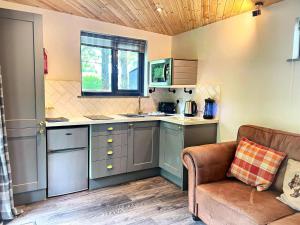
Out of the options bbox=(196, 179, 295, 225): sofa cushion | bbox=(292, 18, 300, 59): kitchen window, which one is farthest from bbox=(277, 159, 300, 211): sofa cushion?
bbox=(292, 18, 300, 59): kitchen window

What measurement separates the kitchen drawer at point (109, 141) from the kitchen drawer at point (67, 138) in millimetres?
122

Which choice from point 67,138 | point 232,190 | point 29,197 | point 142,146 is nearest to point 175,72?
point 142,146

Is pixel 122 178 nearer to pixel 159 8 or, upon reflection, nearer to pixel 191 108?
pixel 191 108

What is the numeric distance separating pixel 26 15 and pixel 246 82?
8.31 feet

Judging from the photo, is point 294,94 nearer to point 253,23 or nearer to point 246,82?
point 246,82

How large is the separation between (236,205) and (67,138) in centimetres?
192

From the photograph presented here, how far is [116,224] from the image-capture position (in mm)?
2236

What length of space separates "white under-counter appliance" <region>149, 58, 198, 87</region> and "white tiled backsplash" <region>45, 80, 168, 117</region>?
0.62 m

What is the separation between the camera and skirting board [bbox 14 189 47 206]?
2509 mm

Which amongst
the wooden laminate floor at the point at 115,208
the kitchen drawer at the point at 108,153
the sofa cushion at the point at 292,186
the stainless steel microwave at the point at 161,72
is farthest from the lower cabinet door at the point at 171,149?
the sofa cushion at the point at 292,186

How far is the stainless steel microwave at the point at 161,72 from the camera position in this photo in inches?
131

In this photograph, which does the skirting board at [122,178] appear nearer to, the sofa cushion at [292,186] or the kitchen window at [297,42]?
the sofa cushion at [292,186]

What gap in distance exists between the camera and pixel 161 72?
349 cm

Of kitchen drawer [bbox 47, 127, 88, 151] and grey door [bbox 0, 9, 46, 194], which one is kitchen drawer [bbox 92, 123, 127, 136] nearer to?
kitchen drawer [bbox 47, 127, 88, 151]
